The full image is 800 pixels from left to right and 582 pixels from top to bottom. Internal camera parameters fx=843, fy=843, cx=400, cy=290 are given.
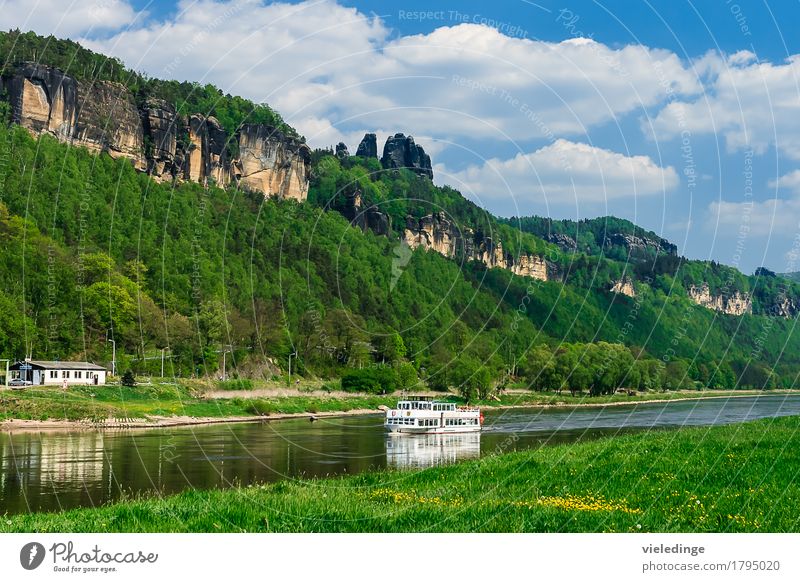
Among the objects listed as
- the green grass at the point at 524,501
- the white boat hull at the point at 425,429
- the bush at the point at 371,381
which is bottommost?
the white boat hull at the point at 425,429

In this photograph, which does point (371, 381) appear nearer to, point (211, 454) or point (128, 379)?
point (128, 379)

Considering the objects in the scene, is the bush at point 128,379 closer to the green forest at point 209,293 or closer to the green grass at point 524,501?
the green forest at point 209,293

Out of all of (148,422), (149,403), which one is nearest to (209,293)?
(149,403)

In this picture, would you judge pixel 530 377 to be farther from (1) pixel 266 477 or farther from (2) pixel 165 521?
(2) pixel 165 521

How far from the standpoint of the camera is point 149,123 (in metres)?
166

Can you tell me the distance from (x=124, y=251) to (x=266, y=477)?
3937 inches

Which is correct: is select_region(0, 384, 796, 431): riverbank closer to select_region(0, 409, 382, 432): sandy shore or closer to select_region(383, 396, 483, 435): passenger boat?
select_region(0, 409, 382, 432): sandy shore

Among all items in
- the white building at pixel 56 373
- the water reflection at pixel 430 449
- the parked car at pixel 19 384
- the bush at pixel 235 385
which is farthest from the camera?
the bush at pixel 235 385

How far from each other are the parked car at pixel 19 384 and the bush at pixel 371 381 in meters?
42.2

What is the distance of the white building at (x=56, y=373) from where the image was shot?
77.7 meters

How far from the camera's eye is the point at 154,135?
165 meters

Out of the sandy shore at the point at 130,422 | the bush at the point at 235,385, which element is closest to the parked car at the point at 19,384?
the sandy shore at the point at 130,422

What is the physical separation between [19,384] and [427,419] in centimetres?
3648

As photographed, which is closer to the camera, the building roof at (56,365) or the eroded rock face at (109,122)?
the building roof at (56,365)
